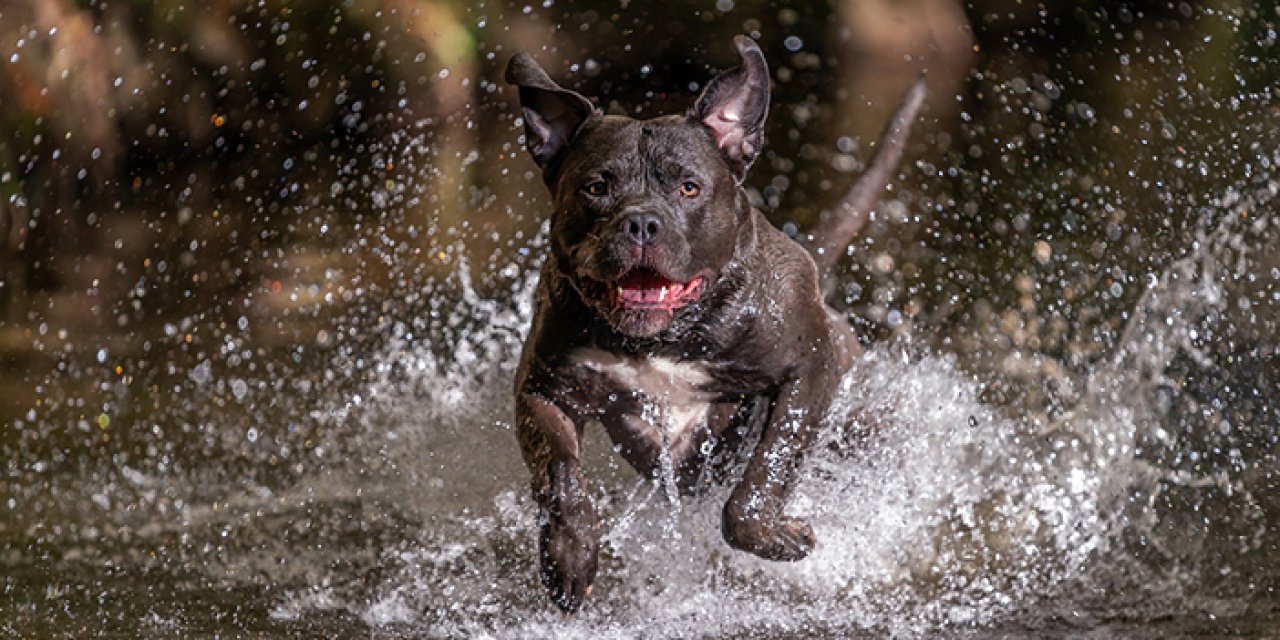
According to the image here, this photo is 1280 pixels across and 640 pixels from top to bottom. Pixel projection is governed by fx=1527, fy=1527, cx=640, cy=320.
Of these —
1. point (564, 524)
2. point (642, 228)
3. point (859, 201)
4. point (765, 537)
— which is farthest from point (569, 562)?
point (859, 201)

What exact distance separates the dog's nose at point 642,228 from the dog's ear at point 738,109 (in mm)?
468

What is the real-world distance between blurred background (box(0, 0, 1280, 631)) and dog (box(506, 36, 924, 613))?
1.93 metres

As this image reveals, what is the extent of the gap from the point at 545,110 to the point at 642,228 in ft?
1.89

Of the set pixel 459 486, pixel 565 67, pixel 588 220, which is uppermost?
pixel 588 220

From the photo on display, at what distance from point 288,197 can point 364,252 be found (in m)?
0.58

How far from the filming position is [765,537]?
4.07 metres

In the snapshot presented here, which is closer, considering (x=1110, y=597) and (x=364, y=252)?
(x=1110, y=597)

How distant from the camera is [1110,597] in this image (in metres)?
4.82

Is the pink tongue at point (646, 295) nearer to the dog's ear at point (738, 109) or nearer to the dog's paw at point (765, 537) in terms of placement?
the dog's ear at point (738, 109)

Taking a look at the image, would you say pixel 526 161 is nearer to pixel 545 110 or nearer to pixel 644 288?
pixel 545 110

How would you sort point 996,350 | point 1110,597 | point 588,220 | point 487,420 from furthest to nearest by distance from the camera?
1. point 996,350
2. point 487,420
3. point 1110,597
4. point 588,220

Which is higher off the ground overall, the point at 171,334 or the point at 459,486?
the point at 459,486

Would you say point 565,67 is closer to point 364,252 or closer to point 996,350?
point 364,252

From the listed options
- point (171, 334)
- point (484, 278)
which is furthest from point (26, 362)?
point (484, 278)
